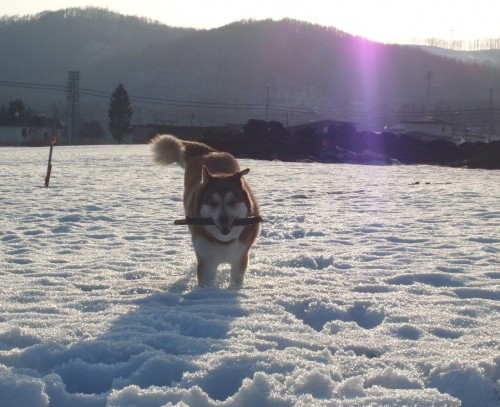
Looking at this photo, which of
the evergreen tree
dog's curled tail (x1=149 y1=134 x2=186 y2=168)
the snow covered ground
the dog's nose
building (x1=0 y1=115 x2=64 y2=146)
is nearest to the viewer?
the snow covered ground

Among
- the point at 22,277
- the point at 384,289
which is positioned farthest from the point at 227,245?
the point at 22,277

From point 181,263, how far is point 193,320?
2.61 metres

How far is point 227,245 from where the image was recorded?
6023mm

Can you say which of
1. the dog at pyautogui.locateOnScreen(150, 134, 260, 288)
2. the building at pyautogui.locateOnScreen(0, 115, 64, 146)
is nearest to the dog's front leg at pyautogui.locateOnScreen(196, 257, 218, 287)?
the dog at pyautogui.locateOnScreen(150, 134, 260, 288)

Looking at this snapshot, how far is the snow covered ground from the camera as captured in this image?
3484 millimetres

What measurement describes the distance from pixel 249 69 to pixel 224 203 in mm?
162980

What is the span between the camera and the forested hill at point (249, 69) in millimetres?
157625

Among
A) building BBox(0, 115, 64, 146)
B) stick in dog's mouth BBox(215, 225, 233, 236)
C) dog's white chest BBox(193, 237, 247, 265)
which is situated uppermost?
building BBox(0, 115, 64, 146)

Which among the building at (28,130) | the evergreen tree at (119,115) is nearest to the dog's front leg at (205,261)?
the building at (28,130)

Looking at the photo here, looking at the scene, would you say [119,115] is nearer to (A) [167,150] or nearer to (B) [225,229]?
(A) [167,150]

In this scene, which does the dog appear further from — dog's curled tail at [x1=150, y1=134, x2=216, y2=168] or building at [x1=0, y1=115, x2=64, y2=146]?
building at [x1=0, y1=115, x2=64, y2=146]

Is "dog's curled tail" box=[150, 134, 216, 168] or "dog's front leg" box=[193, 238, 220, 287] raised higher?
"dog's curled tail" box=[150, 134, 216, 168]

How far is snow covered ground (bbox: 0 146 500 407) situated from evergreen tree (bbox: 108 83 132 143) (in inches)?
3116

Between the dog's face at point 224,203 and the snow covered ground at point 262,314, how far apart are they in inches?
20.6
